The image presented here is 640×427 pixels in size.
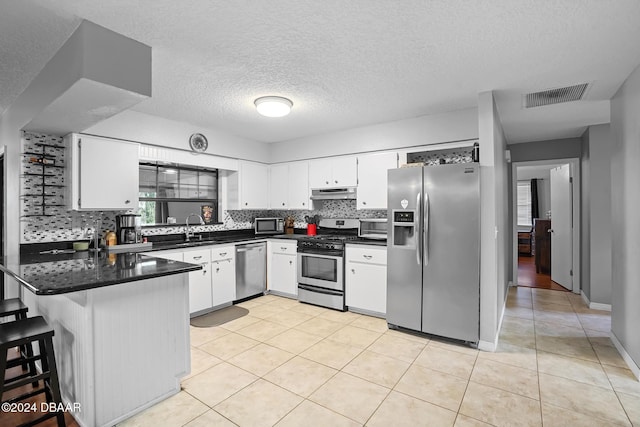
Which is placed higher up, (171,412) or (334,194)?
(334,194)

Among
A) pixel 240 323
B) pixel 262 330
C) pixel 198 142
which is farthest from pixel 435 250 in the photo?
pixel 198 142

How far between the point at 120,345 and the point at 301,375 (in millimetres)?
1315

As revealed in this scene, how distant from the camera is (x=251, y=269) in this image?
4.60 meters

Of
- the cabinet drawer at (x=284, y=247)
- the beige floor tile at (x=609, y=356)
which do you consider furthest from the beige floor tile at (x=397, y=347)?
the cabinet drawer at (x=284, y=247)

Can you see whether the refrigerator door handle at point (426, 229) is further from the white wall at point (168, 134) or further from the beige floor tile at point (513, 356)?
the white wall at point (168, 134)

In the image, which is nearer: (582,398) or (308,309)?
(582,398)

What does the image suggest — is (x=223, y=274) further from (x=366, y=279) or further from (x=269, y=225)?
(x=366, y=279)

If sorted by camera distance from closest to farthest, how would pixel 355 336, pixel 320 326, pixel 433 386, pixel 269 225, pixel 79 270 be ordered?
pixel 79 270, pixel 433 386, pixel 355 336, pixel 320 326, pixel 269 225

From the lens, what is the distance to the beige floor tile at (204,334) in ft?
10.4

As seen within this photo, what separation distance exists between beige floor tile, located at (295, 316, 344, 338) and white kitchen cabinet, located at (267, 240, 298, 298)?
93 centimetres

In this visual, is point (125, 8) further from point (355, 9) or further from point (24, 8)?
point (355, 9)

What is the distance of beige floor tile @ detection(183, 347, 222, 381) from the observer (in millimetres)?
2619

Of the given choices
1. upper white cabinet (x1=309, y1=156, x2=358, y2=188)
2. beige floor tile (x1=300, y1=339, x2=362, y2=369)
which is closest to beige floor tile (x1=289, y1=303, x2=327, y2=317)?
beige floor tile (x1=300, y1=339, x2=362, y2=369)

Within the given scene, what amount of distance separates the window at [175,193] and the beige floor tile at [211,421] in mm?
2791
